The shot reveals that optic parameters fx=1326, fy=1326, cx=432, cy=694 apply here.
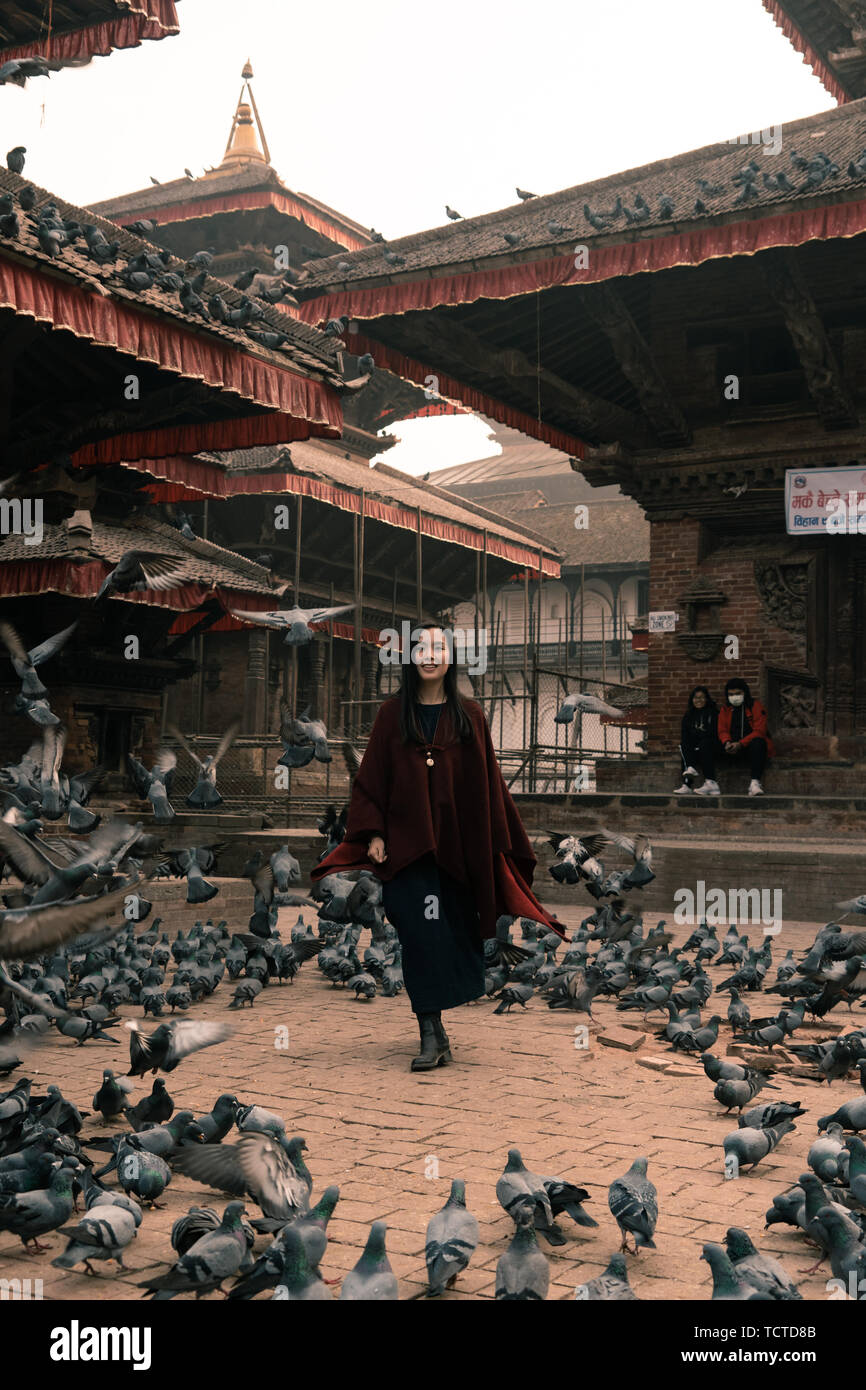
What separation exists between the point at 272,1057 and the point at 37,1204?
2.55 meters

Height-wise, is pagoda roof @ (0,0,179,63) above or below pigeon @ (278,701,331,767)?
above

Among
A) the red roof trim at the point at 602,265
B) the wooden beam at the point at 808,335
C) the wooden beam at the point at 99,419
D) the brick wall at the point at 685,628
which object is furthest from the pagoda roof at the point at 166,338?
the brick wall at the point at 685,628

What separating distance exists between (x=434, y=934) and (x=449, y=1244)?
106 inches

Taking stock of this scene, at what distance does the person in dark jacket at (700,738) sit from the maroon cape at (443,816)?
819cm

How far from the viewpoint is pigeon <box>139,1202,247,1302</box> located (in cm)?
298

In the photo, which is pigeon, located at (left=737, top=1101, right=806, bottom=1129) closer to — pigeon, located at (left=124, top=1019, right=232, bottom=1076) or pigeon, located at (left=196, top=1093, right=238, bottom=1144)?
pigeon, located at (left=196, top=1093, right=238, bottom=1144)

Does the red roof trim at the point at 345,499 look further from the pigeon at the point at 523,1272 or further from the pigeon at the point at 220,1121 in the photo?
the pigeon at the point at 523,1272

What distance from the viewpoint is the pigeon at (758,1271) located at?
2.86 m

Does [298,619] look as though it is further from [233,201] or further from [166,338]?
[233,201]

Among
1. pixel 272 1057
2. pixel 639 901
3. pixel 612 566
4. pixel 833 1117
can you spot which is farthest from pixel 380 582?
pixel 833 1117

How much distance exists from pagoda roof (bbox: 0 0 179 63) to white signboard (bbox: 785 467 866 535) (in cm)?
781

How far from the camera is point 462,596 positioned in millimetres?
30297

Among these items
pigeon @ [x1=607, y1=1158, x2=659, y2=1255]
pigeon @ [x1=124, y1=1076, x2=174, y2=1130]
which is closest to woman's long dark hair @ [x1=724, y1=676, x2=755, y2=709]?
pigeon @ [x1=124, y1=1076, x2=174, y2=1130]

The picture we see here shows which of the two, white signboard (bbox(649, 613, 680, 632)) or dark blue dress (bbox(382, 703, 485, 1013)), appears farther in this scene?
white signboard (bbox(649, 613, 680, 632))
